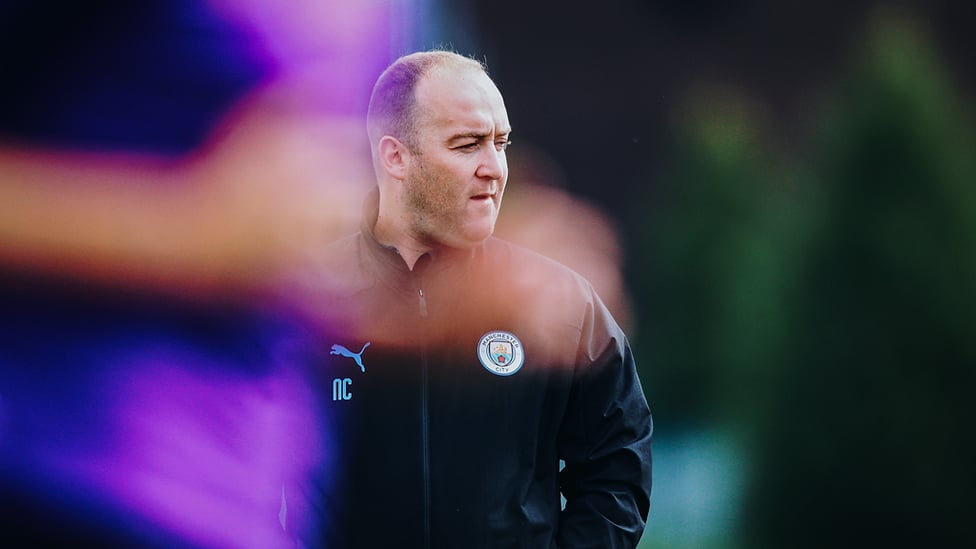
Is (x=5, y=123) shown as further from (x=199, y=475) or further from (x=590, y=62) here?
(x=590, y=62)

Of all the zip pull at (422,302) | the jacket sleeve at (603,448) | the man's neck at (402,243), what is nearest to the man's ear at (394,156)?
the man's neck at (402,243)

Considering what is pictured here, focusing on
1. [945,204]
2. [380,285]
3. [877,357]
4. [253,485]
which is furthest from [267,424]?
[945,204]

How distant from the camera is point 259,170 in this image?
8.23 feet

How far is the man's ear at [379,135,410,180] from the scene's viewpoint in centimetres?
200

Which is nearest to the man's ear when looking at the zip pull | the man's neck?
the man's neck

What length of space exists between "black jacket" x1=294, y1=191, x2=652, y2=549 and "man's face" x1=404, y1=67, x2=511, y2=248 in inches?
3.3

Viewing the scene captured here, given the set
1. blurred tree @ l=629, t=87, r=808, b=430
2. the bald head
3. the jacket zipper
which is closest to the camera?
the jacket zipper

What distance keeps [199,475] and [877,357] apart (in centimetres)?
192

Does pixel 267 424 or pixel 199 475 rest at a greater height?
pixel 267 424

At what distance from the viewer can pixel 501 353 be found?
194 cm

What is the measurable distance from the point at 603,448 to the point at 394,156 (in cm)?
75

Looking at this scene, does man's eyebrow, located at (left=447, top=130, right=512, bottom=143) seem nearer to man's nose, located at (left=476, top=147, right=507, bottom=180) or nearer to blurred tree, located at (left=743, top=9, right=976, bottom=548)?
man's nose, located at (left=476, top=147, right=507, bottom=180)

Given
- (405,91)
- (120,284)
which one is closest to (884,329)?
(405,91)

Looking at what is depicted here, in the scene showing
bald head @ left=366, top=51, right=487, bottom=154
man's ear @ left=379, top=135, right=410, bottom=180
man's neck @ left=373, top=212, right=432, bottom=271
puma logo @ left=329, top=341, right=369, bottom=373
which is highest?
bald head @ left=366, top=51, right=487, bottom=154
